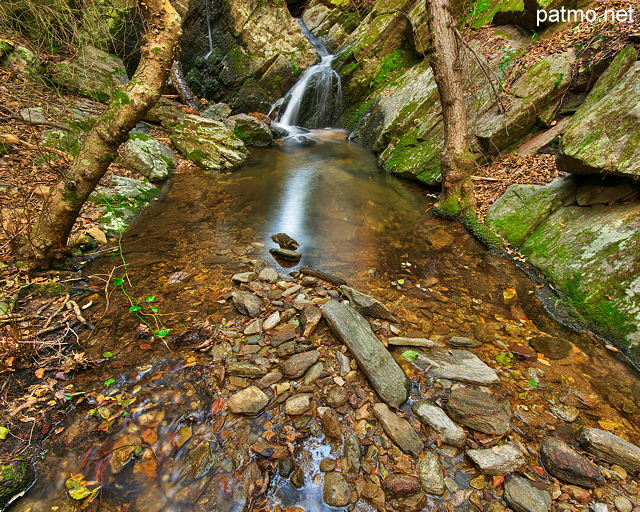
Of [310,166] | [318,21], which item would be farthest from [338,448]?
[318,21]

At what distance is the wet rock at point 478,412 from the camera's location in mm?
2377

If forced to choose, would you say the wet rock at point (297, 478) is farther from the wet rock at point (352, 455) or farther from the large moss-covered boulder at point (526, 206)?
the large moss-covered boulder at point (526, 206)

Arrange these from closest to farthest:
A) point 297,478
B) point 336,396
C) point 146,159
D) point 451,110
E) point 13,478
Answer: point 13,478
point 297,478
point 336,396
point 451,110
point 146,159

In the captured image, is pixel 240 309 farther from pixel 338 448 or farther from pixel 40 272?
pixel 40 272

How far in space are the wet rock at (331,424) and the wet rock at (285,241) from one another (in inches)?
126

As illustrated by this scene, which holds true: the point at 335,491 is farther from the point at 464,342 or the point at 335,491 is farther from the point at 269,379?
the point at 464,342

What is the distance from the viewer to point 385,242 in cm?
561

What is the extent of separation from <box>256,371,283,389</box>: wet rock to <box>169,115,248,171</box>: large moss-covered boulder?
7788mm

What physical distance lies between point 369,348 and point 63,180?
3.92m

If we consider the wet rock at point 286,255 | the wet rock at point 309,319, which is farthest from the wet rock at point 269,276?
the wet rock at point 309,319

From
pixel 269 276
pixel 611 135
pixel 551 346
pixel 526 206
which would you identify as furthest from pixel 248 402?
pixel 611 135

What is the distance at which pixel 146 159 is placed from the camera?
302 inches

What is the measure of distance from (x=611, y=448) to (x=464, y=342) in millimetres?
1301

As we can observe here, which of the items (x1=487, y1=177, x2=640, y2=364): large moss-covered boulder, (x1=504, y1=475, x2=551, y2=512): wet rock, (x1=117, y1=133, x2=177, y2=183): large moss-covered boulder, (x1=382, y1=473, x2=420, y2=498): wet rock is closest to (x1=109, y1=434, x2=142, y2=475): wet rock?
(x1=382, y1=473, x2=420, y2=498): wet rock
